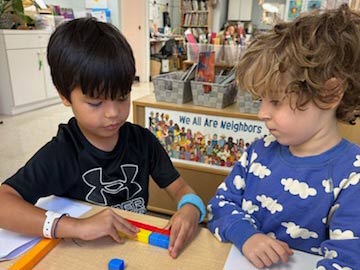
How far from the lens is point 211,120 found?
1423 millimetres

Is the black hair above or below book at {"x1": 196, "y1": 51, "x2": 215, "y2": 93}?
above

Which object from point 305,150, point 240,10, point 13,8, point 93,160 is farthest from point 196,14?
point 305,150

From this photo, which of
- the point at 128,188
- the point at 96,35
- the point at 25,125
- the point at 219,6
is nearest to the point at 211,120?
the point at 128,188

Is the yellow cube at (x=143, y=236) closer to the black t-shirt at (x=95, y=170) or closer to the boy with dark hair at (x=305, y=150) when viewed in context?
the boy with dark hair at (x=305, y=150)

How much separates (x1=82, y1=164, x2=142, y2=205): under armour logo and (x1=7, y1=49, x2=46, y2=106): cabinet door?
2965 mm

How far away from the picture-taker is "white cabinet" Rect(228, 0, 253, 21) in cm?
640

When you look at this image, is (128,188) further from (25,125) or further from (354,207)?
(25,125)

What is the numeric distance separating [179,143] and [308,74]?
104 cm

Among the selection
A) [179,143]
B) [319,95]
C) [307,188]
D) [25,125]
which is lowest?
[25,125]

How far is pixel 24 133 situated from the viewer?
2807 millimetres

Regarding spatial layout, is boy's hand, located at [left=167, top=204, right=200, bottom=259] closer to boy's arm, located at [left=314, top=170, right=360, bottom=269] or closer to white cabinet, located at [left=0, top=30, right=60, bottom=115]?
boy's arm, located at [left=314, top=170, right=360, bottom=269]

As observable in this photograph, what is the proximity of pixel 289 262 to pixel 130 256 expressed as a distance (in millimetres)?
243

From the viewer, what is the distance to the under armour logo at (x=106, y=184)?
0.75 m

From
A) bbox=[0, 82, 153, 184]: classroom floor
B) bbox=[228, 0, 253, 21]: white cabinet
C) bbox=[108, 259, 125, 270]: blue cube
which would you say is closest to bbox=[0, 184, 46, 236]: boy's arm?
bbox=[108, 259, 125, 270]: blue cube
